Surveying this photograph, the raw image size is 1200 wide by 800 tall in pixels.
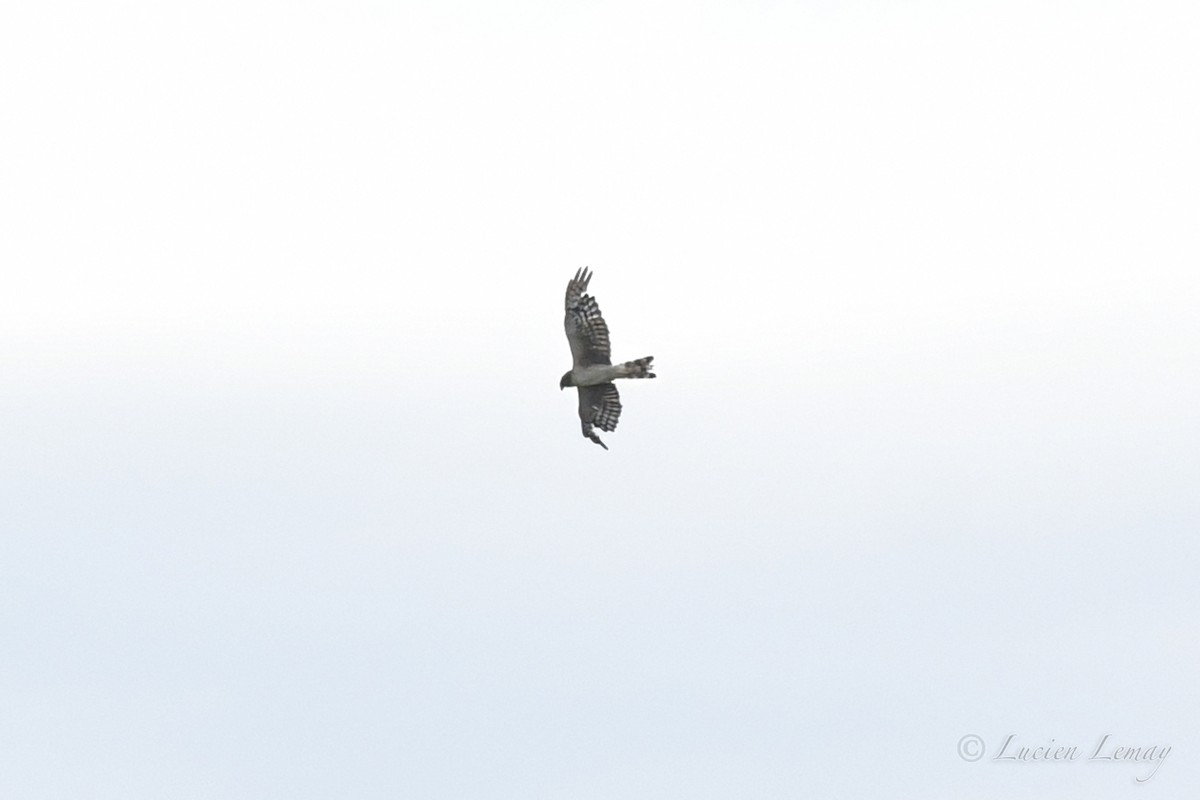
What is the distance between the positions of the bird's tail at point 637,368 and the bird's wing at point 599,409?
7.94 ft

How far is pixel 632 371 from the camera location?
4808 inches

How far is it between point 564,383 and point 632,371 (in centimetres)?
292

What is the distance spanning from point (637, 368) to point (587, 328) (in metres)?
2.07

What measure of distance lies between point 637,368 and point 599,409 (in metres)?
3.51

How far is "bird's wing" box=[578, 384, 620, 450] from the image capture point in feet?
409

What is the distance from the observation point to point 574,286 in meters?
123

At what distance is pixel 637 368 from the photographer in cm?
12200

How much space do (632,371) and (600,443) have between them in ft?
13.9

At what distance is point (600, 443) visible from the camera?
12569 centimetres

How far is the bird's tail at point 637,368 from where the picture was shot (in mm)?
122062

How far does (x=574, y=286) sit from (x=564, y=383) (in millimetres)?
2975

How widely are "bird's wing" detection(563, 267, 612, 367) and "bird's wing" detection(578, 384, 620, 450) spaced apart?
5.67 ft

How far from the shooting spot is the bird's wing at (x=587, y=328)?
123m

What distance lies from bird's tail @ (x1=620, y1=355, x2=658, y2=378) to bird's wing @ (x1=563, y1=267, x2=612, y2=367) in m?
0.95
